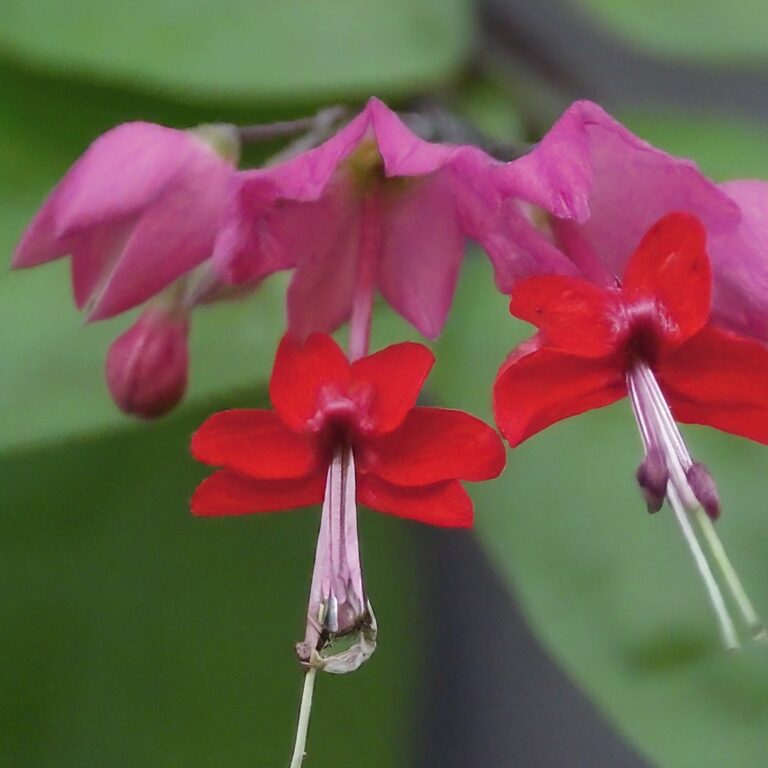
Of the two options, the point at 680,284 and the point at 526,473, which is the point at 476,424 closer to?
the point at 680,284

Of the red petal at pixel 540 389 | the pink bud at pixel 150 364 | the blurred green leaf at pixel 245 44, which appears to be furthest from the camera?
the blurred green leaf at pixel 245 44

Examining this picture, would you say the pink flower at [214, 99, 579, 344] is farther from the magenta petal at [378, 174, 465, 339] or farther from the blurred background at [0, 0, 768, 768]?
the blurred background at [0, 0, 768, 768]

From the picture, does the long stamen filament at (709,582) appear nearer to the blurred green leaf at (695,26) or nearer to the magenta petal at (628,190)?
the magenta petal at (628,190)

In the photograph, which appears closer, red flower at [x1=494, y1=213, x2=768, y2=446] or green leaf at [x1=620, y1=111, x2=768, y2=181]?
red flower at [x1=494, y1=213, x2=768, y2=446]

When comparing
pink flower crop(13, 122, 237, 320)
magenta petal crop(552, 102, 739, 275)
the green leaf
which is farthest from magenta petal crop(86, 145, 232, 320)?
the green leaf

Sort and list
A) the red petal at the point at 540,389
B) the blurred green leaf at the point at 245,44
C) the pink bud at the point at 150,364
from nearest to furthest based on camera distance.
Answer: the red petal at the point at 540,389
the pink bud at the point at 150,364
the blurred green leaf at the point at 245,44

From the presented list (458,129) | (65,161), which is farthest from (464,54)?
(65,161)

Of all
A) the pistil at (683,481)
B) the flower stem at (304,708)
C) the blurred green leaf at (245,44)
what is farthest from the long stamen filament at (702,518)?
the blurred green leaf at (245,44)
